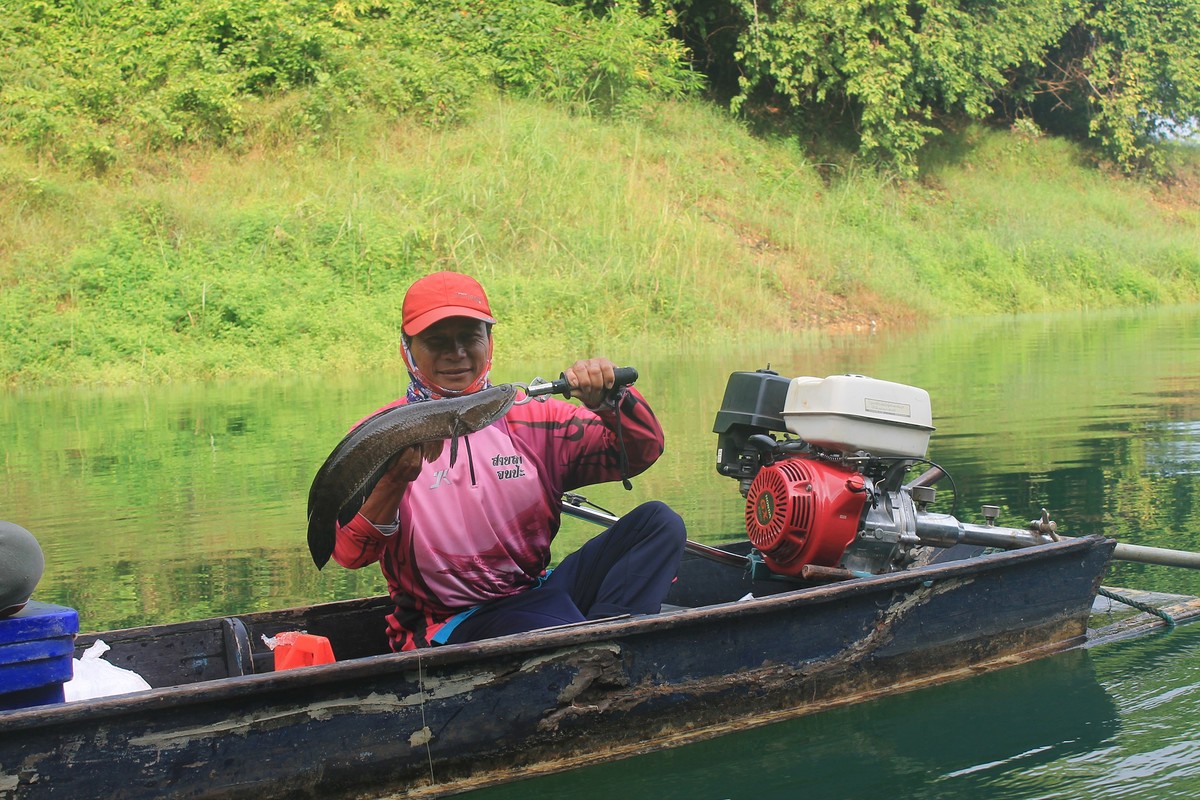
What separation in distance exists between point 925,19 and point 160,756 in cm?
2359

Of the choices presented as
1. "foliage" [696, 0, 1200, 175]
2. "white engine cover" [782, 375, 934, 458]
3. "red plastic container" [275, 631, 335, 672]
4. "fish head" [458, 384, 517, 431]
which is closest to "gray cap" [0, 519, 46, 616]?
"red plastic container" [275, 631, 335, 672]

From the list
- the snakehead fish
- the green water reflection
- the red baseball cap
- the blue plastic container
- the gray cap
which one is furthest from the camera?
the green water reflection

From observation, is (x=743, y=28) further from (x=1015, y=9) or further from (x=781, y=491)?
(x=781, y=491)

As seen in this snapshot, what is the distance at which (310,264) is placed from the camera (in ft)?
52.5

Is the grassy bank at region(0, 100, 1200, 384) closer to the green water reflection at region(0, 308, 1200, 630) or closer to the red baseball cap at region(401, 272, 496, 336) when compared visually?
the green water reflection at region(0, 308, 1200, 630)

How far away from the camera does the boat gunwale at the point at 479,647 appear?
131 inches

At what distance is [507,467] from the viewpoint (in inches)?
161

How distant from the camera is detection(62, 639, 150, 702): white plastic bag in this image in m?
3.79

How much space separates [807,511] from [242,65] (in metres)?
16.0

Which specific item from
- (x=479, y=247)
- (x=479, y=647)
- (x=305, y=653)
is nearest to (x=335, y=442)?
(x=305, y=653)

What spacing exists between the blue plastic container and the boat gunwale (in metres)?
0.21

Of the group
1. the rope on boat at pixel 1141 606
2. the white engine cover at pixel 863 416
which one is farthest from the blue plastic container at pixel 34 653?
the rope on boat at pixel 1141 606

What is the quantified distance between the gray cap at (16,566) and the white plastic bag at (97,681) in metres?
0.44

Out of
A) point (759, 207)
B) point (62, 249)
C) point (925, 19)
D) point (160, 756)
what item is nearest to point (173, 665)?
point (160, 756)
